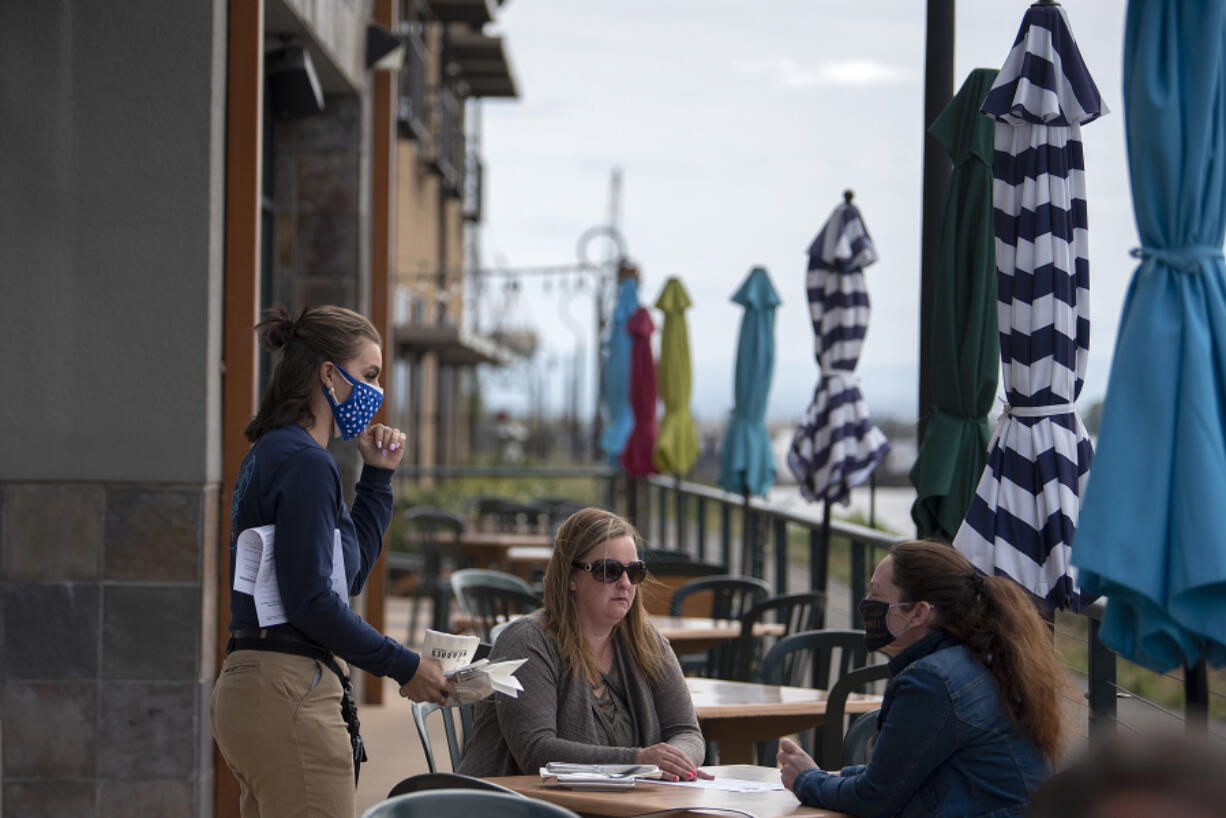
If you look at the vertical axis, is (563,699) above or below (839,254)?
below

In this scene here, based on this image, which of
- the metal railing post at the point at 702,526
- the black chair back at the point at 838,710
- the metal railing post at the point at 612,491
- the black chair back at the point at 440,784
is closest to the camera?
the black chair back at the point at 440,784

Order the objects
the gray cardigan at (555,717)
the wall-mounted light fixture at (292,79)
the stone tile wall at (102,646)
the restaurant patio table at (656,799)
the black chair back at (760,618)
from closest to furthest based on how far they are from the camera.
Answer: the restaurant patio table at (656,799)
the gray cardigan at (555,717)
the stone tile wall at (102,646)
the black chair back at (760,618)
the wall-mounted light fixture at (292,79)

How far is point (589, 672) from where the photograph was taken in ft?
12.4

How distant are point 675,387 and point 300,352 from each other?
7143 mm

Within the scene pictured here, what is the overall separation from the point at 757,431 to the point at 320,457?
5771 mm

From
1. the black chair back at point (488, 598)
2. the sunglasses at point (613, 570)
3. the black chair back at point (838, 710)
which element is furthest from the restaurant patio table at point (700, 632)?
the sunglasses at point (613, 570)

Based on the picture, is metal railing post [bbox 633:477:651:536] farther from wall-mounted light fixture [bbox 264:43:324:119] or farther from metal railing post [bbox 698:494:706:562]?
wall-mounted light fixture [bbox 264:43:324:119]

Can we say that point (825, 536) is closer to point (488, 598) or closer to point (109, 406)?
point (488, 598)

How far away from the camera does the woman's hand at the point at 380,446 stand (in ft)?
11.4

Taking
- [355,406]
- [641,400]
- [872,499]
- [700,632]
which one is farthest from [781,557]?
[355,406]

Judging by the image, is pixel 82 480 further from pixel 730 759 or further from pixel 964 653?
pixel 964 653

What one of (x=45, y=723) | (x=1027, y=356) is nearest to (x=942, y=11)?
(x=1027, y=356)

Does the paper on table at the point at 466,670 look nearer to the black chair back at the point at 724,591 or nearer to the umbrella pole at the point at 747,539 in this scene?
the black chair back at the point at 724,591

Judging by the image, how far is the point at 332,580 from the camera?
3109mm
